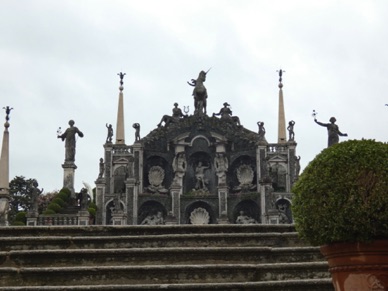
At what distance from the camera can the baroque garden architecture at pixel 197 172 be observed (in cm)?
4825

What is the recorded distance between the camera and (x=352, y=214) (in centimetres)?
757

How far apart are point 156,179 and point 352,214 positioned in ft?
142

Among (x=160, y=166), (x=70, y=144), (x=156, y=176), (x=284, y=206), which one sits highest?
(x=70, y=144)

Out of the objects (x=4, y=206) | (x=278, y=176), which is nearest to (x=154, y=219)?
(x=278, y=176)

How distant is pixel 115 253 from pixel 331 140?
115ft

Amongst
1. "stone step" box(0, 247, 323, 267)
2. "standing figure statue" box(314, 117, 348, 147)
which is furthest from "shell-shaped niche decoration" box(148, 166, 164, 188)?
"stone step" box(0, 247, 323, 267)

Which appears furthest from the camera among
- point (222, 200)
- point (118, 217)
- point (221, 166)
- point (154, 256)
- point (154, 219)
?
point (221, 166)

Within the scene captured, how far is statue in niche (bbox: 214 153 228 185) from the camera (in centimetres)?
4966

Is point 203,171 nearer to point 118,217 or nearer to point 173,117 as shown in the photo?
point 173,117

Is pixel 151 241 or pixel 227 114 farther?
pixel 227 114

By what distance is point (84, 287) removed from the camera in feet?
35.4

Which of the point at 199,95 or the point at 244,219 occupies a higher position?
the point at 199,95

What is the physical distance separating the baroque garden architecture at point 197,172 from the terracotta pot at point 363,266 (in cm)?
3930

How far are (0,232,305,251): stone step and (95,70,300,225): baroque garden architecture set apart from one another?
113 ft
